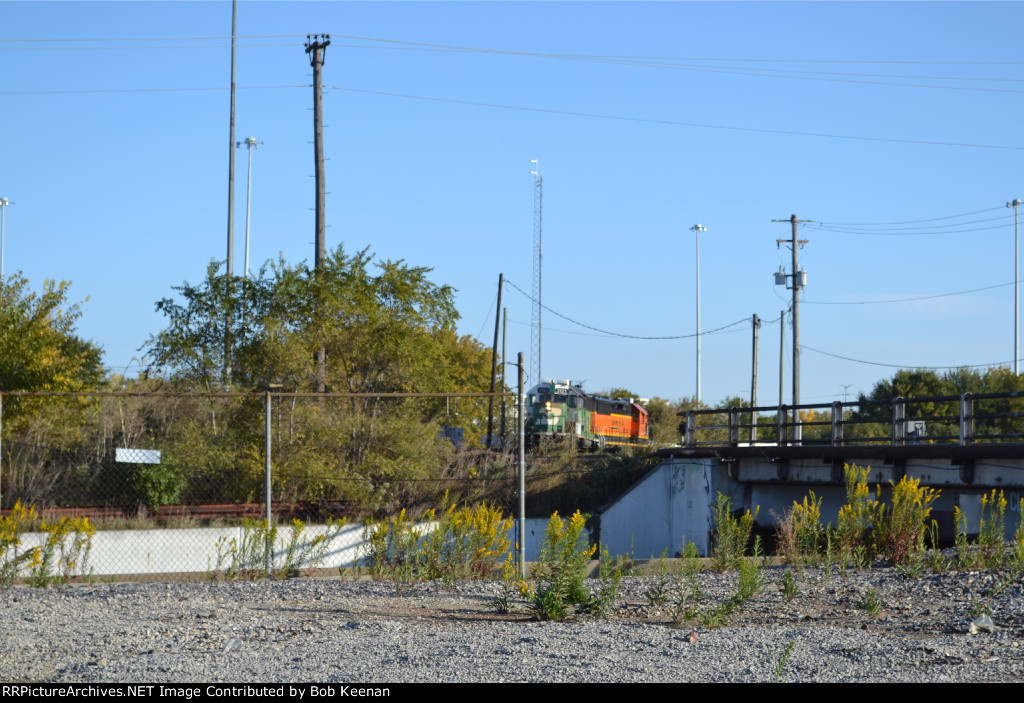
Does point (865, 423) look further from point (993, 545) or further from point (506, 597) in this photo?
point (506, 597)

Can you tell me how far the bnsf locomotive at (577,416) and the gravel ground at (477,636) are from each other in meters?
25.8

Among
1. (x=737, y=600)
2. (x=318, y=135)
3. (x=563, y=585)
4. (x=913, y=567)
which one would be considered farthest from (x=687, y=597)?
(x=318, y=135)

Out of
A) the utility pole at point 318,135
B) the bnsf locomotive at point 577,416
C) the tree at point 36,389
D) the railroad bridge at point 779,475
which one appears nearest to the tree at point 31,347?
the tree at point 36,389

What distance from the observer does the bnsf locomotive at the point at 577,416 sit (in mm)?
39344

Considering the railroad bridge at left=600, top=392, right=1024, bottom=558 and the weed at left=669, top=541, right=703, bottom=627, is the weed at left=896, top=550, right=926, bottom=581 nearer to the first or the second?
the weed at left=669, top=541, right=703, bottom=627

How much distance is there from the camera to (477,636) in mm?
8062

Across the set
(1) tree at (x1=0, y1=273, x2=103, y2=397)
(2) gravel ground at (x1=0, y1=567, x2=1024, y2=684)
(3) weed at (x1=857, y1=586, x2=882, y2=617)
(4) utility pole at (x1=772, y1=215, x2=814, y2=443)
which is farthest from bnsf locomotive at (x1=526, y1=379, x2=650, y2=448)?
(3) weed at (x1=857, y1=586, x2=882, y2=617)

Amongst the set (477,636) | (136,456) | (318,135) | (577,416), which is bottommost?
(477,636)

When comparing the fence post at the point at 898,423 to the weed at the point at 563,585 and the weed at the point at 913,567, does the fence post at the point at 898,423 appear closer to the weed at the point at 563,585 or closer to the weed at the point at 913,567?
the weed at the point at 913,567

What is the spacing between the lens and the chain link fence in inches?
611

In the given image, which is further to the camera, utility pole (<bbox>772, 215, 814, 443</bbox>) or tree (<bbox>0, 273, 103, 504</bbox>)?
utility pole (<bbox>772, 215, 814, 443</bbox>)

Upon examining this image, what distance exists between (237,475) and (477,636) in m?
12.1

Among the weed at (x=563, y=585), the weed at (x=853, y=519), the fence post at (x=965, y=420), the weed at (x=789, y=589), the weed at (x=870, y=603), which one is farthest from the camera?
the fence post at (x=965, y=420)

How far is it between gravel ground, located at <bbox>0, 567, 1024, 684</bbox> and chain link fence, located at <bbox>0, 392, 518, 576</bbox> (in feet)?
14.3
